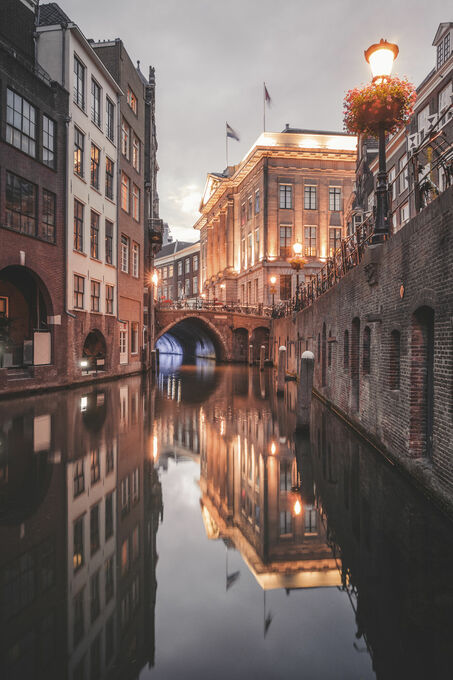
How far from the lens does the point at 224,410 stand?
15180 mm

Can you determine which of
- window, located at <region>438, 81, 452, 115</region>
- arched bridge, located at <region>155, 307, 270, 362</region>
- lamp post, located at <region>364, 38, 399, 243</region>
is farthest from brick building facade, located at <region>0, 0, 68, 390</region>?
arched bridge, located at <region>155, 307, 270, 362</region>

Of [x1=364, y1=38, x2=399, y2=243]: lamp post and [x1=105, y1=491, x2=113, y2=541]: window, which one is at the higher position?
[x1=364, y1=38, x2=399, y2=243]: lamp post

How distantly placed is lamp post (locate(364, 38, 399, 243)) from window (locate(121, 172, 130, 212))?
20158mm

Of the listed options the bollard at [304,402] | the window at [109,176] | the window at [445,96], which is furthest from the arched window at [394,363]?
the window at [445,96]

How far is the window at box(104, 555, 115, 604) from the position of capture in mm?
3982

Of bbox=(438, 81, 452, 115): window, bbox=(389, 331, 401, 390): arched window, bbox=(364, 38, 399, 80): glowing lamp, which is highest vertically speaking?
bbox=(438, 81, 452, 115): window

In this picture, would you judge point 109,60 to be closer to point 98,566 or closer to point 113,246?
point 113,246

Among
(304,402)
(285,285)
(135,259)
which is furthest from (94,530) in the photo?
(285,285)

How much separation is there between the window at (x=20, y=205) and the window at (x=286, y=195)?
131 ft

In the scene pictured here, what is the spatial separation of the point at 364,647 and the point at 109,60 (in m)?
30.4

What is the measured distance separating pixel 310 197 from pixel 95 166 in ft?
118

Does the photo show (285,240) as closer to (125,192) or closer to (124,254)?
(125,192)

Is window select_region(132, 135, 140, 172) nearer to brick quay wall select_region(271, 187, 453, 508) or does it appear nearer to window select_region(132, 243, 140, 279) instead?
window select_region(132, 243, 140, 279)

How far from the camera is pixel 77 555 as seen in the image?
15.3 ft
